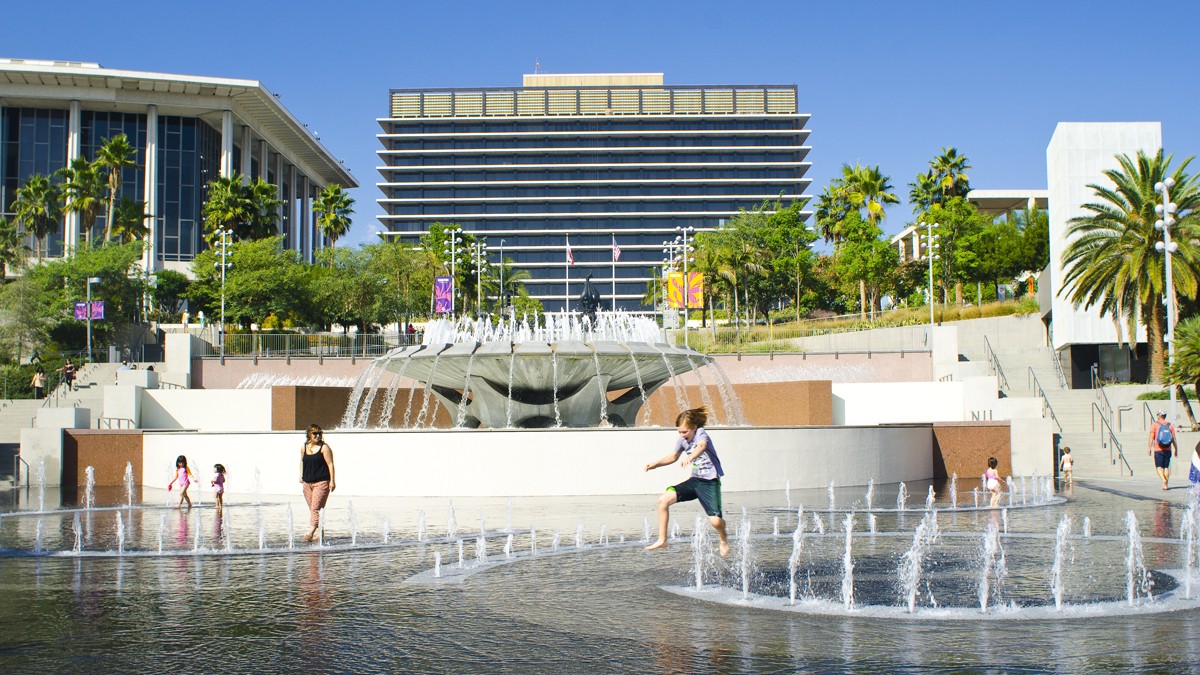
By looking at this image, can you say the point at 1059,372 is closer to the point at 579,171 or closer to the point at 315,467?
the point at 315,467

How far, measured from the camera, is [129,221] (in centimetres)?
6281

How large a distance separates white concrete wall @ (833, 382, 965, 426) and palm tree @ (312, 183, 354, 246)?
48.3 metres

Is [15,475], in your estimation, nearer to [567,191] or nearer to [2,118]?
[2,118]

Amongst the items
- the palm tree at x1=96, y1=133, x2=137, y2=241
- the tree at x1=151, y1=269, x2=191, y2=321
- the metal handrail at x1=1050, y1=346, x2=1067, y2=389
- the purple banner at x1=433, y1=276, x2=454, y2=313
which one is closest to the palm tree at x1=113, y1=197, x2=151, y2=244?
the palm tree at x1=96, y1=133, x2=137, y2=241

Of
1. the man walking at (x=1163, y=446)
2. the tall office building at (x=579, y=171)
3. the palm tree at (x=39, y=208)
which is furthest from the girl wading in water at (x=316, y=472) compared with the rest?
the tall office building at (x=579, y=171)

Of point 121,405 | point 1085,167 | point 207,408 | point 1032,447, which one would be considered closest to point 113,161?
point 207,408

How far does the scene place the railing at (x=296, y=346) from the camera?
45.9 meters

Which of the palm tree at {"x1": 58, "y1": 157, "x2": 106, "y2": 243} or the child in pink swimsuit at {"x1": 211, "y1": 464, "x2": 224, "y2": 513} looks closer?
the child in pink swimsuit at {"x1": 211, "y1": 464, "x2": 224, "y2": 513}

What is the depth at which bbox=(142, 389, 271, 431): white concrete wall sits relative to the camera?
34.2 m

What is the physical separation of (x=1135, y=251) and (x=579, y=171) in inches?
4324

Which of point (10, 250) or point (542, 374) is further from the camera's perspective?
point (10, 250)

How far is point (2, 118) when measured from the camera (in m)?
74.6

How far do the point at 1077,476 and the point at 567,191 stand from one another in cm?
11841

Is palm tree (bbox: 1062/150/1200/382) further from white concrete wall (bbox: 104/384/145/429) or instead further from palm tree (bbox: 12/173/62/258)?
palm tree (bbox: 12/173/62/258)
